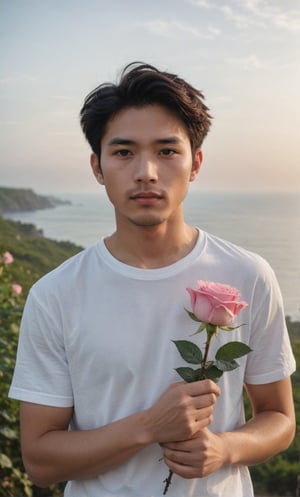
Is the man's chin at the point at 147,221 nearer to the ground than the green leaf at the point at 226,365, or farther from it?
farther from it

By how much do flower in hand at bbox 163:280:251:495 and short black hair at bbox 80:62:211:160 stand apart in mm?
397

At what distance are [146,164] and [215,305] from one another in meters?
0.34

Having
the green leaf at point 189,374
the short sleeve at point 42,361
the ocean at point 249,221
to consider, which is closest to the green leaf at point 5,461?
the ocean at point 249,221

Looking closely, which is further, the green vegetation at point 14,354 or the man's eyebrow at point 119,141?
the green vegetation at point 14,354

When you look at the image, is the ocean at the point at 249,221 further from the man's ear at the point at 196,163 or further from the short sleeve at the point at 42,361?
the short sleeve at the point at 42,361

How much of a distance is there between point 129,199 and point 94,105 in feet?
0.82

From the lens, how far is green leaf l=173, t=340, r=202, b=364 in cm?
125

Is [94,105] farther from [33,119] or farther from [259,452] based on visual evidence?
[33,119]

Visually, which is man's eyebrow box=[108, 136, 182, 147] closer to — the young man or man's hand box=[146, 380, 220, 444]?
the young man

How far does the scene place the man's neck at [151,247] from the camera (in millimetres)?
1406

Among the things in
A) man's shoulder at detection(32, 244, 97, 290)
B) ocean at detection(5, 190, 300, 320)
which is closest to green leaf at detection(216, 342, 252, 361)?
man's shoulder at detection(32, 244, 97, 290)

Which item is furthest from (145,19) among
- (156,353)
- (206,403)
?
(206,403)

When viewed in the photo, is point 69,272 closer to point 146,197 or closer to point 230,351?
point 146,197

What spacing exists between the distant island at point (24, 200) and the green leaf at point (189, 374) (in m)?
1.70
